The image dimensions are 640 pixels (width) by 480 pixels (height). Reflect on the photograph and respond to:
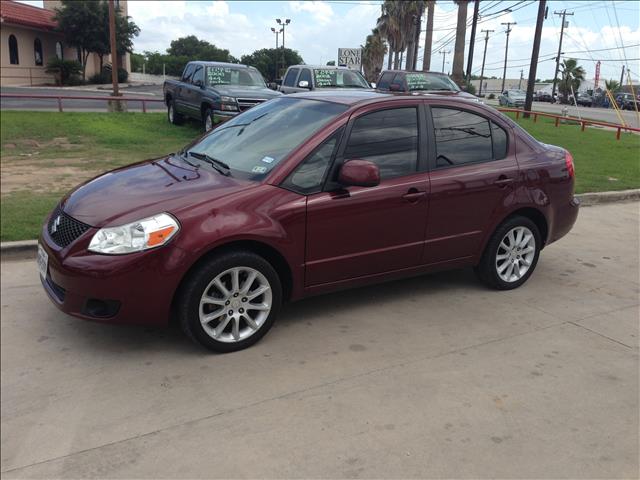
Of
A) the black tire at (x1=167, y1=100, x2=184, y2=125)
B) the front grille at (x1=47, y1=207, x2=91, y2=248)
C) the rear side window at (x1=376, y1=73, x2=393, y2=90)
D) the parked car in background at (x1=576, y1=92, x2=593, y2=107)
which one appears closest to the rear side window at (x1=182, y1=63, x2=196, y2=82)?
the black tire at (x1=167, y1=100, x2=184, y2=125)

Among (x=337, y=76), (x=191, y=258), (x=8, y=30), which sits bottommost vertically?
(x=191, y=258)

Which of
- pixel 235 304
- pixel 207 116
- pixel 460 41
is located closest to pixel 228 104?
pixel 207 116

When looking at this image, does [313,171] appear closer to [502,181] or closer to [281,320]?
[281,320]

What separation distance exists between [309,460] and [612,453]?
5.16ft

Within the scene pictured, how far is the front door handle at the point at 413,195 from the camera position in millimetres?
4457

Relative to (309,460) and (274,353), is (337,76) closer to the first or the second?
(274,353)

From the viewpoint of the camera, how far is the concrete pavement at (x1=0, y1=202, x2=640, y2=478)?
2881 mm

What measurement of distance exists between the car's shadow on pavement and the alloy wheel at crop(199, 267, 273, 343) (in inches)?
9.1

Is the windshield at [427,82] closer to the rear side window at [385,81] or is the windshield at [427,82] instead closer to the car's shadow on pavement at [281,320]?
the rear side window at [385,81]

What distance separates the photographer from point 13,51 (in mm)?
36781

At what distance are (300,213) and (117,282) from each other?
1.27 m

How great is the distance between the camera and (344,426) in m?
3.14

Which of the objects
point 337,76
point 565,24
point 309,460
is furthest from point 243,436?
point 565,24

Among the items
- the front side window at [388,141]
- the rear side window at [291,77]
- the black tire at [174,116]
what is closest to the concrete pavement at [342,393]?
the front side window at [388,141]
